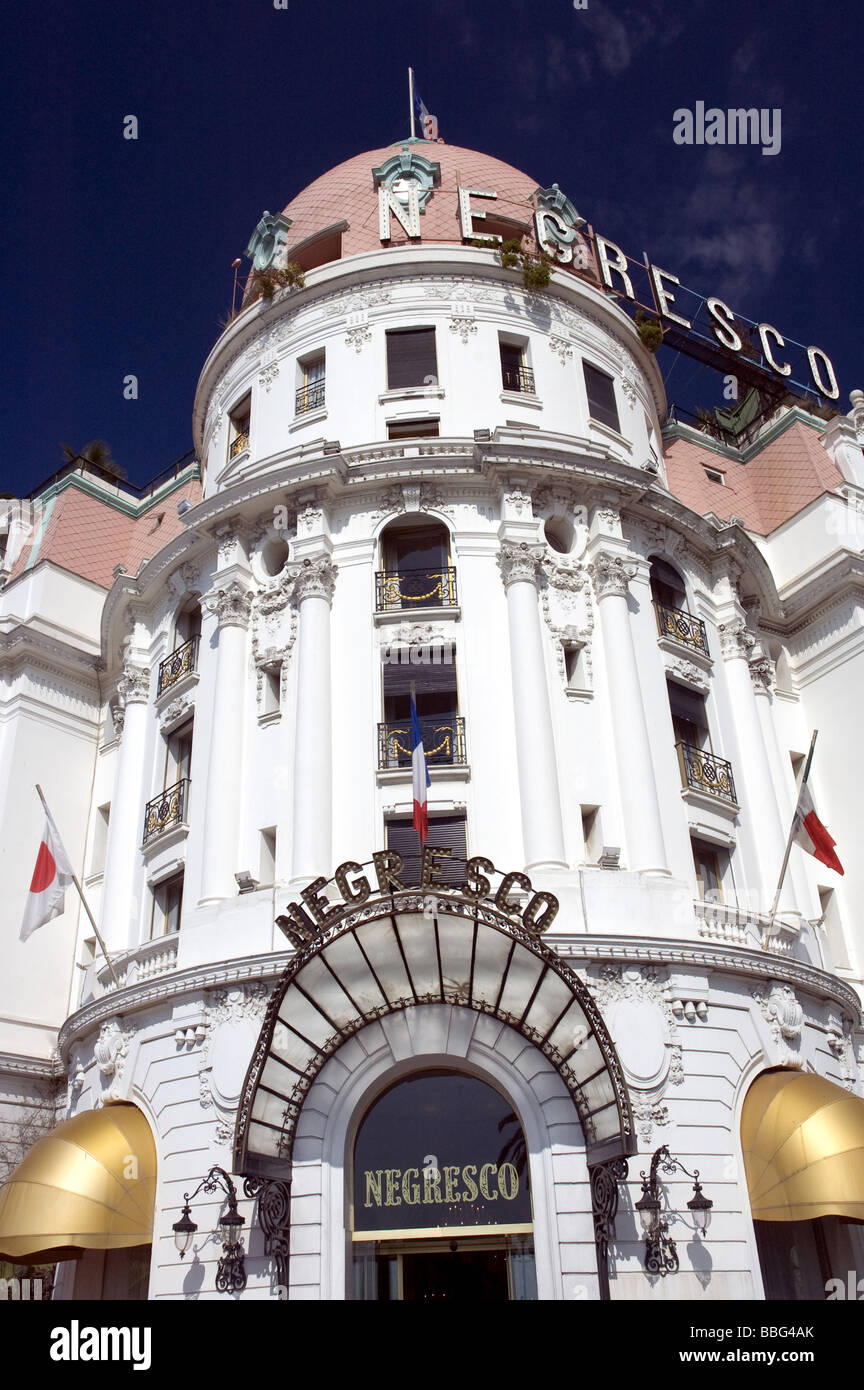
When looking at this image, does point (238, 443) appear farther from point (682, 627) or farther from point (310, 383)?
point (682, 627)

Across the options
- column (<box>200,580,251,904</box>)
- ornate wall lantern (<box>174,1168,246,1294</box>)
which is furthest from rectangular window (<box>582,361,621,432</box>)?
ornate wall lantern (<box>174,1168,246,1294</box>)

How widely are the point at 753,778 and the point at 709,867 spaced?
276cm

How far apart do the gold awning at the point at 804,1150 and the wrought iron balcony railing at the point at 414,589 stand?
12.2 m

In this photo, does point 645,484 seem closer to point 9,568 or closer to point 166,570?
point 166,570

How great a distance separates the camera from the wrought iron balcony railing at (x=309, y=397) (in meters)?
30.4

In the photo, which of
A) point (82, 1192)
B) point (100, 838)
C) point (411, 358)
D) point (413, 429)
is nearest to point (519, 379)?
point (411, 358)

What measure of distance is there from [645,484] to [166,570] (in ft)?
40.6

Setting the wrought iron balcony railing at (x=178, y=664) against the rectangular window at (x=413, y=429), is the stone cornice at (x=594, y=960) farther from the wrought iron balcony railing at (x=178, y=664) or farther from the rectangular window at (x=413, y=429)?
the rectangular window at (x=413, y=429)

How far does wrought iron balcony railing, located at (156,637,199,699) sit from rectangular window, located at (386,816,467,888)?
7.71m

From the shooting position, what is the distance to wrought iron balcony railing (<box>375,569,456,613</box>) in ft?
85.0

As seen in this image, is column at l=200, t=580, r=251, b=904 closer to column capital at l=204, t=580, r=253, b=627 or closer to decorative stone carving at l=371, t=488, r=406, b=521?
column capital at l=204, t=580, r=253, b=627

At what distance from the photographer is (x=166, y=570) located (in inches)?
1169

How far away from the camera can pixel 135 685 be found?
30109 mm

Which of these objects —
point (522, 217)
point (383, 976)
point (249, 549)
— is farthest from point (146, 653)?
point (522, 217)
